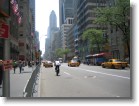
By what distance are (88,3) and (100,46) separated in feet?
113

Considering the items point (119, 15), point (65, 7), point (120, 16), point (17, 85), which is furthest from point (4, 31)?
point (65, 7)

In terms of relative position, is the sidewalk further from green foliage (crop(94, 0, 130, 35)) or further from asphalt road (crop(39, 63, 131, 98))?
green foliage (crop(94, 0, 130, 35))

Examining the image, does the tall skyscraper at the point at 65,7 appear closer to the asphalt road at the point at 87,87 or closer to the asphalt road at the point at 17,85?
the asphalt road at the point at 17,85

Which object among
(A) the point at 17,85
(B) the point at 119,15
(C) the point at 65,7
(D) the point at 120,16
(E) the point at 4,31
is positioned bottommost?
(A) the point at 17,85

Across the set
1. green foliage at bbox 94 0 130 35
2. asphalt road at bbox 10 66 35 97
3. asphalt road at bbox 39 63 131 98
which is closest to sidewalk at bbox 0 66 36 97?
asphalt road at bbox 10 66 35 97

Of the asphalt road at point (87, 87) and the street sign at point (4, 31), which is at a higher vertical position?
the street sign at point (4, 31)

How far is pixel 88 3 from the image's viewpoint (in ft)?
384

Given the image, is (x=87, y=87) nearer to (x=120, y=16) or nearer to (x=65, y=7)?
(x=120, y=16)

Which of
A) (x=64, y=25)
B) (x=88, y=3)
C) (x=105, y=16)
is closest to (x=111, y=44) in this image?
(x=105, y=16)

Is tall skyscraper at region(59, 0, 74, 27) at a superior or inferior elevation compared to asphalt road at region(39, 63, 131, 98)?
superior

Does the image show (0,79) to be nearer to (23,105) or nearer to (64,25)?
(23,105)

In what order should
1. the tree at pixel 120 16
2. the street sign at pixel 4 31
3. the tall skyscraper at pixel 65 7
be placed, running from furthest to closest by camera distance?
1. the tree at pixel 120 16
2. the tall skyscraper at pixel 65 7
3. the street sign at pixel 4 31

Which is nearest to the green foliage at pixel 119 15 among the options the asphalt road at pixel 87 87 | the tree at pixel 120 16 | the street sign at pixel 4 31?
the tree at pixel 120 16

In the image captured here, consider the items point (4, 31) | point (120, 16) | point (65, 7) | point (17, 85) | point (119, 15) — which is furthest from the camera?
point (65, 7)
